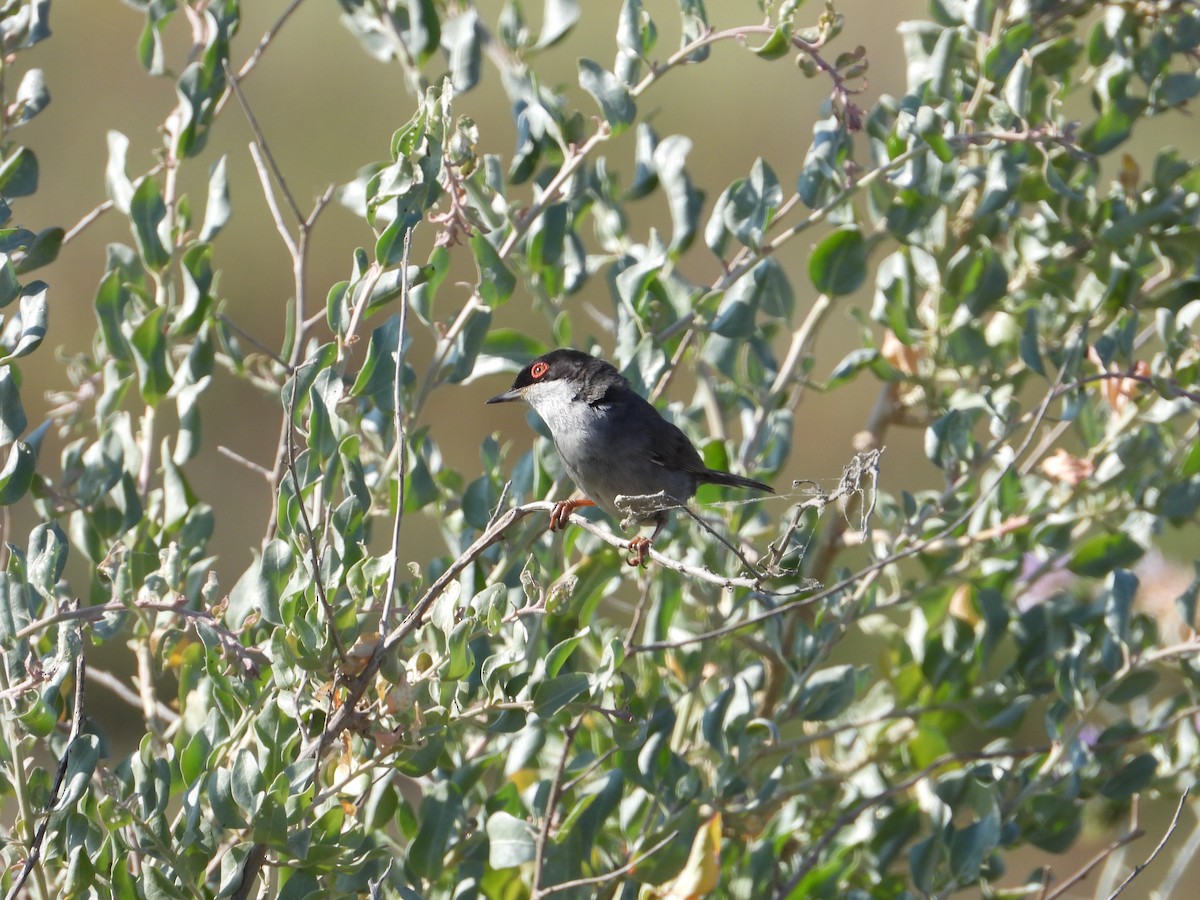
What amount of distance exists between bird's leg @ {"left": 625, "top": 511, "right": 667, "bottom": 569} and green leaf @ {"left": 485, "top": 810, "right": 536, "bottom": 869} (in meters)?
0.56

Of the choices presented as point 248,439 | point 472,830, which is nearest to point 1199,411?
point 472,830

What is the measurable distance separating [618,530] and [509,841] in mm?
1124

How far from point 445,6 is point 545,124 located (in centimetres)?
65

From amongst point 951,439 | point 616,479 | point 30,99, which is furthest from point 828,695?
point 30,99

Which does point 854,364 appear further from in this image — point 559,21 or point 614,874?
point 614,874

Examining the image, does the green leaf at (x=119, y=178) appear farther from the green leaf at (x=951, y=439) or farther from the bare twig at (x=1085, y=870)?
the bare twig at (x=1085, y=870)

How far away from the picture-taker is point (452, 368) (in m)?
2.59

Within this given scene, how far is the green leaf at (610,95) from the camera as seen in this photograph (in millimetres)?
2619

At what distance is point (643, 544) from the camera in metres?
2.59

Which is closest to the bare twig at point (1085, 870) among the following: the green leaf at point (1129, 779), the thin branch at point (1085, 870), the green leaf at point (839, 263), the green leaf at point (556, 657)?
the thin branch at point (1085, 870)

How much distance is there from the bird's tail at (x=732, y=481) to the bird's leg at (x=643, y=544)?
0.16 meters

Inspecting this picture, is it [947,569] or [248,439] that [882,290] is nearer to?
[947,569]

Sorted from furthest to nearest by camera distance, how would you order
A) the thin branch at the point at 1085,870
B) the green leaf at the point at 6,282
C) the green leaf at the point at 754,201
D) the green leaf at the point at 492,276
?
the green leaf at the point at 754,201 < the green leaf at the point at 492,276 < the thin branch at the point at 1085,870 < the green leaf at the point at 6,282

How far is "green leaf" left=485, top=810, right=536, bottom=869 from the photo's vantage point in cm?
233
